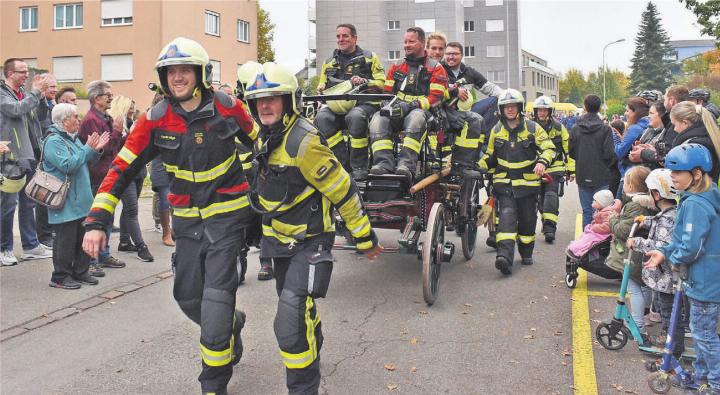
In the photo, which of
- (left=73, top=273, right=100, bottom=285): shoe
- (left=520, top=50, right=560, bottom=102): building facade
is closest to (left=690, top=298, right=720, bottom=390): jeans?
(left=73, top=273, right=100, bottom=285): shoe

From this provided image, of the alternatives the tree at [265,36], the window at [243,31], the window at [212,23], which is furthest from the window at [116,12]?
the tree at [265,36]

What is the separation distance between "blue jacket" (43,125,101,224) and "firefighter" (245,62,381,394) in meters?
3.58

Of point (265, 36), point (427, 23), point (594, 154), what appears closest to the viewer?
point (594, 154)

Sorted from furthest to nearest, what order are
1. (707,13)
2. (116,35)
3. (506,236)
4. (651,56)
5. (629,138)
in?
(651,56) → (116,35) → (707,13) → (629,138) → (506,236)

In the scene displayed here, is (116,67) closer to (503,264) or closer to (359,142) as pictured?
(359,142)

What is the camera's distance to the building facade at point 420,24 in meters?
59.8

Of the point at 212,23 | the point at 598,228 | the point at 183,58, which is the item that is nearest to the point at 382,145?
the point at 598,228

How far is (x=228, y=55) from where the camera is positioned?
38844 mm

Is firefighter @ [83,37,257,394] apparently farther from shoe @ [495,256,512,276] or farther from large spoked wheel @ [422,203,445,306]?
shoe @ [495,256,512,276]

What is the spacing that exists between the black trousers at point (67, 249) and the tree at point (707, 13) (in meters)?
20.7

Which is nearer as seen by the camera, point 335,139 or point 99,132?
point 335,139

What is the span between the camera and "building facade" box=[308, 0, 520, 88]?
196ft

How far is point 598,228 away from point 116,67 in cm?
3403

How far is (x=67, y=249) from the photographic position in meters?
6.88
